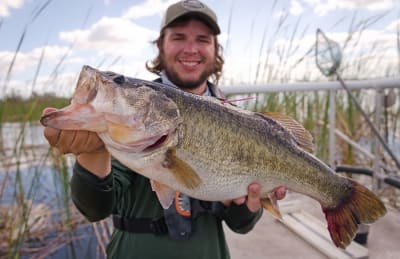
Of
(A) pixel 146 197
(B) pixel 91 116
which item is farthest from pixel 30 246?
(B) pixel 91 116

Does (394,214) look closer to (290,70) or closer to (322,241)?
(322,241)

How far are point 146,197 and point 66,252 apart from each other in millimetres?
2534

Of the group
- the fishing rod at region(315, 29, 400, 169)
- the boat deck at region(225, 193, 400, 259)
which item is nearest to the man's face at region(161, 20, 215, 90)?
the boat deck at region(225, 193, 400, 259)

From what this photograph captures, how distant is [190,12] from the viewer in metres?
2.38

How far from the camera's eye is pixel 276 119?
5.97ft

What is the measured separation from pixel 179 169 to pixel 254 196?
0.46 metres

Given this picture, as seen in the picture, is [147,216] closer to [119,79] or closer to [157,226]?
[157,226]

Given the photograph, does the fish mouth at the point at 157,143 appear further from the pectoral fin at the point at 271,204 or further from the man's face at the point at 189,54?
the man's face at the point at 189,54

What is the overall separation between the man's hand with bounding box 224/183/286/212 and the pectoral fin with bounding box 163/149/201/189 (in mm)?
333

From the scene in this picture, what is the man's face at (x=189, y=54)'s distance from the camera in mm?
2492

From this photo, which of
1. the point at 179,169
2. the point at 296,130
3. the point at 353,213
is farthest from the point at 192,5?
the point at 353,213

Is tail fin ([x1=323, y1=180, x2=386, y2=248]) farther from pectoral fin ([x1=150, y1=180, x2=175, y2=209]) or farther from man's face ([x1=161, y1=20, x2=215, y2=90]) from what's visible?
man's face ([x1=161, y1=20, x2=215, y2=90])

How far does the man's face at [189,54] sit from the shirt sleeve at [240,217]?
94 cm

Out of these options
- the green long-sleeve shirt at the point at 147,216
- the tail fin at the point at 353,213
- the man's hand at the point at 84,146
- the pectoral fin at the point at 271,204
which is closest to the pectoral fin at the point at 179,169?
the man's hand at the point at 84,146
